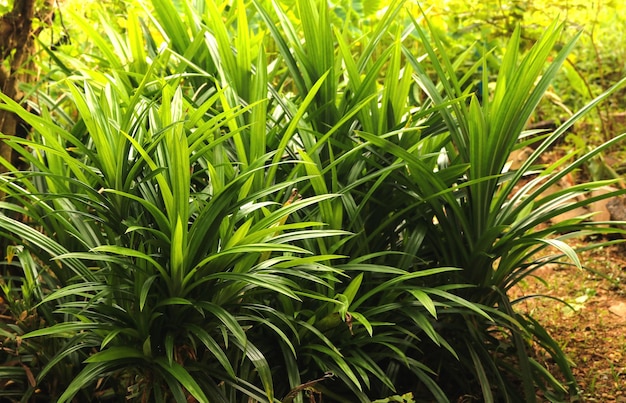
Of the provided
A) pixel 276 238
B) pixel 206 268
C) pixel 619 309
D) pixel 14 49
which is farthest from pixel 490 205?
pixel 14 49

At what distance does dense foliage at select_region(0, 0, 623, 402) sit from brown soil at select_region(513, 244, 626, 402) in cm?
22

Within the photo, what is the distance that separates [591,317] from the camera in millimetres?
3018

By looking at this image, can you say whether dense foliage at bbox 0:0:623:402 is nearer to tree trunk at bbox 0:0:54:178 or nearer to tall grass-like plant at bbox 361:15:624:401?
tall grass-like plant at bbox 361:15:624:401

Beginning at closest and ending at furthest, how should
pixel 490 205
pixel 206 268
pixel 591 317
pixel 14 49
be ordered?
1. pixel 206 268
2. pixel 490 205
3. pixel 14 49
4. pixel 591 317

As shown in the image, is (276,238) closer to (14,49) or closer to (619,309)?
(14,49)

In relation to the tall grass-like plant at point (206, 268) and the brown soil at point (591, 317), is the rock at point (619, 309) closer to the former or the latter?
the brown soil at point (591, 317)

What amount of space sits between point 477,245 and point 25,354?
1.38 meters

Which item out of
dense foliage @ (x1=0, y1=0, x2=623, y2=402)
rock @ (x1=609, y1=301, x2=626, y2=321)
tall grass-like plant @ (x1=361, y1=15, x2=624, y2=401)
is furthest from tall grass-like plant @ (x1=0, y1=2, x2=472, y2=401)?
rock @ (x1=609, y1=301, x2=626, y2=321)

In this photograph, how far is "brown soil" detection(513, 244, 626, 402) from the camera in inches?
99.3

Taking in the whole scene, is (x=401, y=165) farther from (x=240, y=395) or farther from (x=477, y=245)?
(x=240, y=395)

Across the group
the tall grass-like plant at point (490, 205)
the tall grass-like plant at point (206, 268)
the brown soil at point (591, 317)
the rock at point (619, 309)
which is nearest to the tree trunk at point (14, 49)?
the tall grass-like plant at point (206, 268)

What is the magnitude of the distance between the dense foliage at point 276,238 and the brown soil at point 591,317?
8.7 inches

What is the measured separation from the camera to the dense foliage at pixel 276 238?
181 centimetres

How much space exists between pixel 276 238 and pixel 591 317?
1.76 metres
